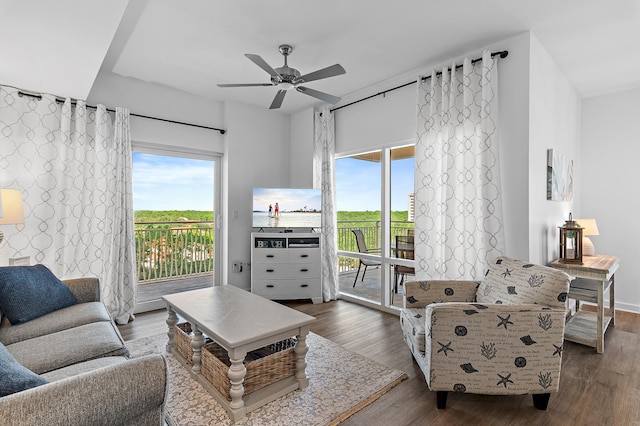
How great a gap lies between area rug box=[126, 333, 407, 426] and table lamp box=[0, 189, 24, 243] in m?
1.45

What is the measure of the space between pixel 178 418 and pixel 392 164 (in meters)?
3.29

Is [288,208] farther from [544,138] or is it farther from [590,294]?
[590,294]

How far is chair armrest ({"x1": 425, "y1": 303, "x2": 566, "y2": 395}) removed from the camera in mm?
1874

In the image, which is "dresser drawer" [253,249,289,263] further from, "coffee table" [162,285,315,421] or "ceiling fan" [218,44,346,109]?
"ceiling fan" [218,44,346,109]

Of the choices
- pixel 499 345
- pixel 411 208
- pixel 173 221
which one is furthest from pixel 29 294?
pixel 411 208

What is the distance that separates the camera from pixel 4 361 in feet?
3.71

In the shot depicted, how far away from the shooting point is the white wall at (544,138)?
9.26ft

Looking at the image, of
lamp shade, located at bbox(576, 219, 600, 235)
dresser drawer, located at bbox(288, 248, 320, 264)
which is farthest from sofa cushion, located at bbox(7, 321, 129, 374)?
lamp shade, located at bbox(576, 219, 600, 235)

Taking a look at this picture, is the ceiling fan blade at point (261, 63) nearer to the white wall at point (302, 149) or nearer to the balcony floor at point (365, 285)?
the white wall at point (302, 149)

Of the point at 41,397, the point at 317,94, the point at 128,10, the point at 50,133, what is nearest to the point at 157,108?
the point at 50,133

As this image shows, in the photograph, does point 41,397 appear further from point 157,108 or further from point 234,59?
point 157,108

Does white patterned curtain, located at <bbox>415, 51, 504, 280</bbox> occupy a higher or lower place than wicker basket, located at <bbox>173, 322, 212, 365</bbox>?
higher

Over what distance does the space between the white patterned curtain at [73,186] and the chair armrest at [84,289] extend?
89 centimetres

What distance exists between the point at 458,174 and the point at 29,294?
358cm
